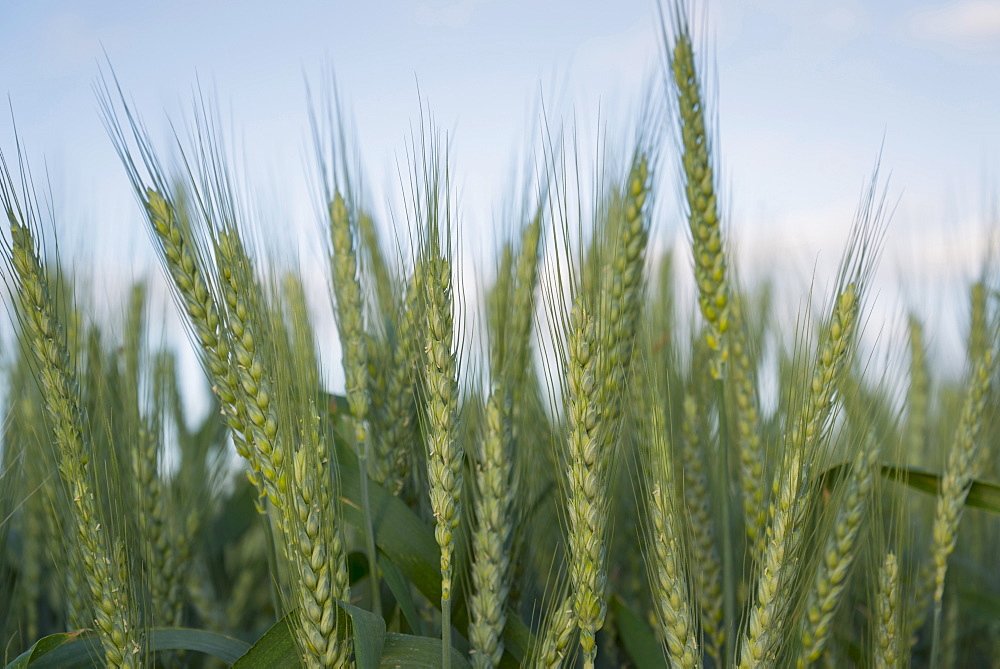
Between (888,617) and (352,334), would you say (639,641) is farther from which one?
(352,334)

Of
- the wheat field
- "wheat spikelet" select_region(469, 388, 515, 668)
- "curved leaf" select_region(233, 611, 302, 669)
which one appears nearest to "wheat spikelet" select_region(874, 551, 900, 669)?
the wheat field

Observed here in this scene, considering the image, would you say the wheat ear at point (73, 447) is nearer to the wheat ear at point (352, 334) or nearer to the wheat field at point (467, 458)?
the wheat field at point (467, 458)

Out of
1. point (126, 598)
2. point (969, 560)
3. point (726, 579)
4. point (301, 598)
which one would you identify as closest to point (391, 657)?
point (301, 598)

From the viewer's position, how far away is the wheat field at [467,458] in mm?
1023

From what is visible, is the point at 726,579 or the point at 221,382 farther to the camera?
the point at 726,579

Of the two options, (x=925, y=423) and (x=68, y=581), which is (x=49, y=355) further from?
(x=925, y=423)

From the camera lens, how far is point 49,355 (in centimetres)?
107

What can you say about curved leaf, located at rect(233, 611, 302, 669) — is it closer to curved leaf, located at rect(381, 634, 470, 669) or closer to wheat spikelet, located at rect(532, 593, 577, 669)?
curved leaf, located at rect(381, 634, 470, 669)

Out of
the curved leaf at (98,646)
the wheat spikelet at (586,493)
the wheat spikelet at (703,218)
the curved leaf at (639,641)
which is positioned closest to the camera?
the wheat spikelet at (586,493)

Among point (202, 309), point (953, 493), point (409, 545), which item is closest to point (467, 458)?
point (409, 545)

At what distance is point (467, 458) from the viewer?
55.6 inches

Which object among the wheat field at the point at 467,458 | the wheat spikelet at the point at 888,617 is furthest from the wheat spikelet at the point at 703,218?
the wheat spikelet at the point at 888,617

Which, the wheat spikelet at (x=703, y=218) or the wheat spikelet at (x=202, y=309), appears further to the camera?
the wheat spikelet at (x=703, y=218)

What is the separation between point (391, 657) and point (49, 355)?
67cm
